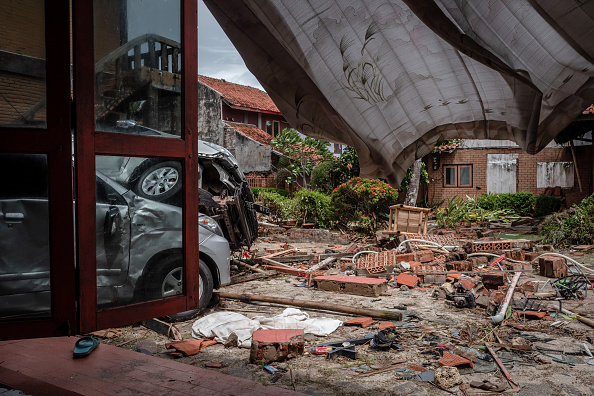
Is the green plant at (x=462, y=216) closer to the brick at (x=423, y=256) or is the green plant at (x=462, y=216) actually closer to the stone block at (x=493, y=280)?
the brick at (x=423, y=256)

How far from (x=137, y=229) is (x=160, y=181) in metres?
0.29

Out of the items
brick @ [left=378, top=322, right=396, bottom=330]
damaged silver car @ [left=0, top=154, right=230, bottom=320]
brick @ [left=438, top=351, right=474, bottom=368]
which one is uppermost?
damaged silver car @ [left=0, top=154, right=230, bottom=320]

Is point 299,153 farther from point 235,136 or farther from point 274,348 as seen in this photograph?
point 274,348

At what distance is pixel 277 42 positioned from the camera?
2.60m

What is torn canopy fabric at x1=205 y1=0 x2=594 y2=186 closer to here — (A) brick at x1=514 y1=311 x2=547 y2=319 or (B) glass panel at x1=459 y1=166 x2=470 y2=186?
(A) brick at x1=514 y1=311 x2=547 y2=319

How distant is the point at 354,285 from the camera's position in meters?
7.96

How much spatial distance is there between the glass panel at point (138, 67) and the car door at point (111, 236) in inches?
12.8

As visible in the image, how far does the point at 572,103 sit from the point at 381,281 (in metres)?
6.48

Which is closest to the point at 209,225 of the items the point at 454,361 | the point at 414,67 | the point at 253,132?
the point at 454,361

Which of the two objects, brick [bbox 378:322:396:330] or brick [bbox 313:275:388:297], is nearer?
brick [bbox 378:322:396:330]

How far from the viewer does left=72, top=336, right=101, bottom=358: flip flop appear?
4180mm

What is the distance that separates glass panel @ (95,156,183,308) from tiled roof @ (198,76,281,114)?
2719 centimetres

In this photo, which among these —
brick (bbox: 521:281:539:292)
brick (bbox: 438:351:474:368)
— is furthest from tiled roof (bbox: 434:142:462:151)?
brick (bbox: 438:351:474:368)

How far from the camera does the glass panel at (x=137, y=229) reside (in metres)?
2.16
